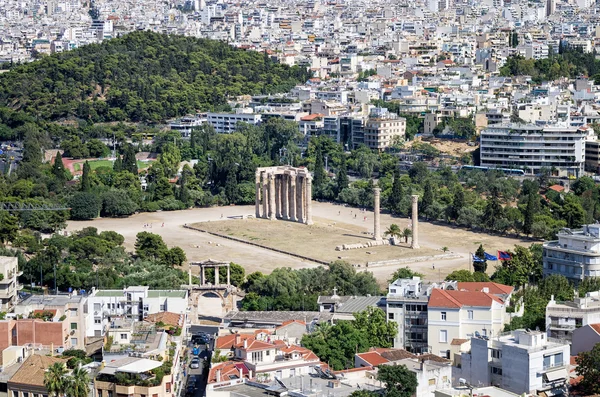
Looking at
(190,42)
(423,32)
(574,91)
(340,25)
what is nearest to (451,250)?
(574,91)

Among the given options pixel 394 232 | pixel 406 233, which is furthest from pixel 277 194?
pixel 406 233

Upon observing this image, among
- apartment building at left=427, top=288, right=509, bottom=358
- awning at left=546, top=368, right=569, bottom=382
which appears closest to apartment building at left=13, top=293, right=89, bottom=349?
apartment building at left=427, top=288, right=509, bottom=358

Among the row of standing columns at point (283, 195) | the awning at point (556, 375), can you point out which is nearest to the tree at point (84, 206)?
the row of standing columns at point (283, 195)

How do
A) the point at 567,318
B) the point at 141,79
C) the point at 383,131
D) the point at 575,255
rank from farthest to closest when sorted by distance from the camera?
the point at 141,79 → the point at 383,131 → the point at 575,255 → the point at 567,318

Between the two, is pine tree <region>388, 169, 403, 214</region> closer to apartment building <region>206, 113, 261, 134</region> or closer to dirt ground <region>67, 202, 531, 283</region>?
dirt ground <region>67, 202, 531, 283</region>

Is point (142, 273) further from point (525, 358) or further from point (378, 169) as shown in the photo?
point (378, 169)

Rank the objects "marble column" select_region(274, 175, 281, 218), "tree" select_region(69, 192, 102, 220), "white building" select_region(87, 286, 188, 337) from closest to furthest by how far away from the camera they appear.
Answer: "white building" select_region(87, 286, 188, 337) → "tree" select_region(69, 192, 102, 220) → "marble column" select_region(274, 175, 281, 218)

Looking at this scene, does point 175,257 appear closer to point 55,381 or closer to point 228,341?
point 228,341
